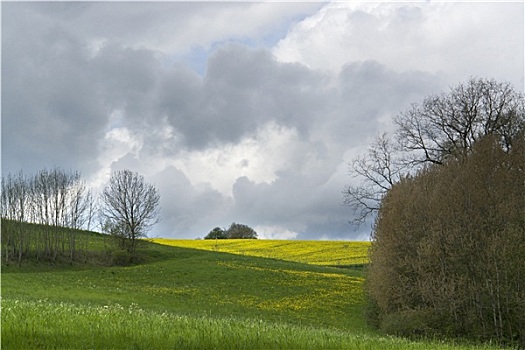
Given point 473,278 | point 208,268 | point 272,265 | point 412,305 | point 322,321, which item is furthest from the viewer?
point 272,265

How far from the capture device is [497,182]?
2559 cm

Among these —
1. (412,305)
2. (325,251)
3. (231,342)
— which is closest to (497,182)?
(412,305)

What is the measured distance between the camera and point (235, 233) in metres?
121

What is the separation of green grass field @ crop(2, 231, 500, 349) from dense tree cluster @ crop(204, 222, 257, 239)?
42182 mm

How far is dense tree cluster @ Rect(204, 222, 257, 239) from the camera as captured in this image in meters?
120

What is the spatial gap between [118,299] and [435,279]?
61.6 ft

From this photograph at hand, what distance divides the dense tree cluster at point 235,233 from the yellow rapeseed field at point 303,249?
22046 millimetres

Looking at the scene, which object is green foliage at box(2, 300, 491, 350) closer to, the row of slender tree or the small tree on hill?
the row of slender tree

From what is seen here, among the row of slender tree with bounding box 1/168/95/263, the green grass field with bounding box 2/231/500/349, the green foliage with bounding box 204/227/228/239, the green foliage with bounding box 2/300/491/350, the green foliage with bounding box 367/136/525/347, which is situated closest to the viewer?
the green foliage with bounding box 2/300/491/350

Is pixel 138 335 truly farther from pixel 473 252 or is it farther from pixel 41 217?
pixel 41 217

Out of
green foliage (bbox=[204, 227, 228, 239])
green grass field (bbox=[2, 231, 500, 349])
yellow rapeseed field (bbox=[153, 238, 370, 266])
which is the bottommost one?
green grass field (bbox=[2, 231, 500, 349])

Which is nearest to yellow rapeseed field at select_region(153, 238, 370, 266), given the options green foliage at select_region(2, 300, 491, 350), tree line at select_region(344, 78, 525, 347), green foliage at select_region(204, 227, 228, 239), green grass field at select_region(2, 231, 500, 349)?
green grass field at select_region(2, 231, 500, 349)

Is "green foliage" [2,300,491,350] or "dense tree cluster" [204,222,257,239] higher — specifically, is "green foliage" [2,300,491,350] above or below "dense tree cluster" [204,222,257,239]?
below

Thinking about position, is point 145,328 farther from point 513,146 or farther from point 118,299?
point 118,299
